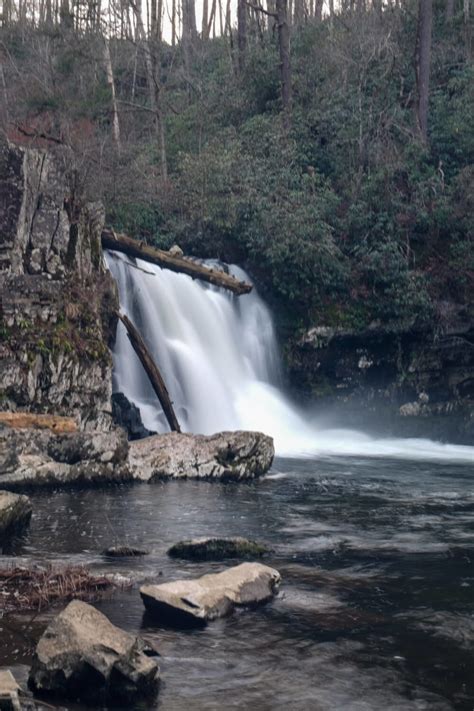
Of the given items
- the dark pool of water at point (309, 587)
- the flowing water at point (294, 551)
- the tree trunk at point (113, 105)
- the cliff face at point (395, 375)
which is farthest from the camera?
the tree trunk at point (113, 105)

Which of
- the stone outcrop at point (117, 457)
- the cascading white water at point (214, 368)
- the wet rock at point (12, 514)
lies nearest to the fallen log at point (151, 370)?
the cascading white water at point (214, 368)

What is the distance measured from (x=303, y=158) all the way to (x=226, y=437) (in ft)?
56.5

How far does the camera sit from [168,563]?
408 inches

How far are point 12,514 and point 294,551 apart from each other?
3499 mm

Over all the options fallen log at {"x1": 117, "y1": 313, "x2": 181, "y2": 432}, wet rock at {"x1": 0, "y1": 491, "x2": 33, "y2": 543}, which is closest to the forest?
fallen log at {"x1": 117, "y1": 313, "x2": 181, "y2": 432}

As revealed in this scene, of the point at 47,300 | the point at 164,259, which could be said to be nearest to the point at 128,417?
the point at 47,300

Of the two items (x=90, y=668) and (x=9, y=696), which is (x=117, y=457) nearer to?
(x=90, y=668)

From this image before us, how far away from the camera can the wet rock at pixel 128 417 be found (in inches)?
806

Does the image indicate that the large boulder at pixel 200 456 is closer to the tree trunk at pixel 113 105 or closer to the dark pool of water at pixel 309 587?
the dark pool of water at pixel 309 587

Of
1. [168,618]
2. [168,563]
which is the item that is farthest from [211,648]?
[168,563]

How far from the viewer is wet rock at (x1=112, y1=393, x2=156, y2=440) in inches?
806

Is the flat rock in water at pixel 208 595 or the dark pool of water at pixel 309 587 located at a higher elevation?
the flat rock in water at pixel 208 595

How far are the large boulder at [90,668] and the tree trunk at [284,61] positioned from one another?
95.1ft

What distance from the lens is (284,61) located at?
34156 millimetres
